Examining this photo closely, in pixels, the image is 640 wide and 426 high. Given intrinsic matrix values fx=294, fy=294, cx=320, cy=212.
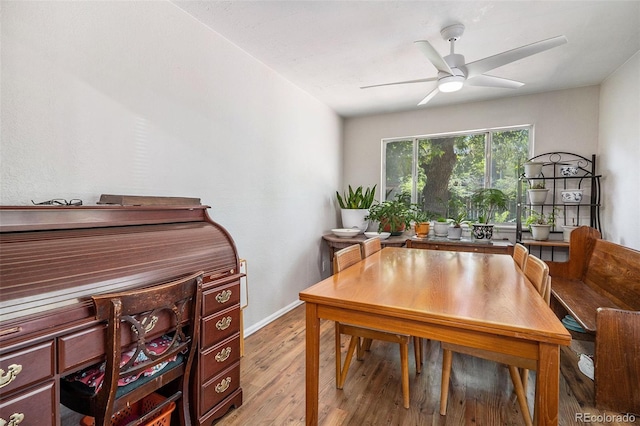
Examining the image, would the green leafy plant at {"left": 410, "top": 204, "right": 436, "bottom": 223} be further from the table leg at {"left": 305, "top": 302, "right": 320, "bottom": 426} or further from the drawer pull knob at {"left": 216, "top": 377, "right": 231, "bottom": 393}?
the drawer pull knob at {"left": 216, "top": 377, "right": 231, "bottom": 393}

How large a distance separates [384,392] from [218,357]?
1056 mm

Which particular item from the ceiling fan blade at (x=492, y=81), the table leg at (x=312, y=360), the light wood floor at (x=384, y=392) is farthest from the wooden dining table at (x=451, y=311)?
the ceiling fan blade at (x=492, y=81)

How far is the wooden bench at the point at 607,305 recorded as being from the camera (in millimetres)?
1660

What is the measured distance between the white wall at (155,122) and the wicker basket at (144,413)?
3.34 feet

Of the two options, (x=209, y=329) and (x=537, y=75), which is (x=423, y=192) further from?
(x=209, y=329)

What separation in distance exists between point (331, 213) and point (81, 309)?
3.41m

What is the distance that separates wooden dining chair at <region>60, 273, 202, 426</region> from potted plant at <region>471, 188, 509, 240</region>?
3230mm

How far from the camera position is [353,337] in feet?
6.13

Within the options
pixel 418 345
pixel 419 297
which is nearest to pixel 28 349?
pixel 419 297

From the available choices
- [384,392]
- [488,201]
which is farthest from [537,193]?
[384,392]

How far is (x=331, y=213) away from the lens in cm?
426

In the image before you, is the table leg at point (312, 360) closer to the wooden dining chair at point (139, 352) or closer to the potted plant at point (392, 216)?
the wooden dining chair at point (139, 352)

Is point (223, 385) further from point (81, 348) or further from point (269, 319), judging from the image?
point (269, 319)
